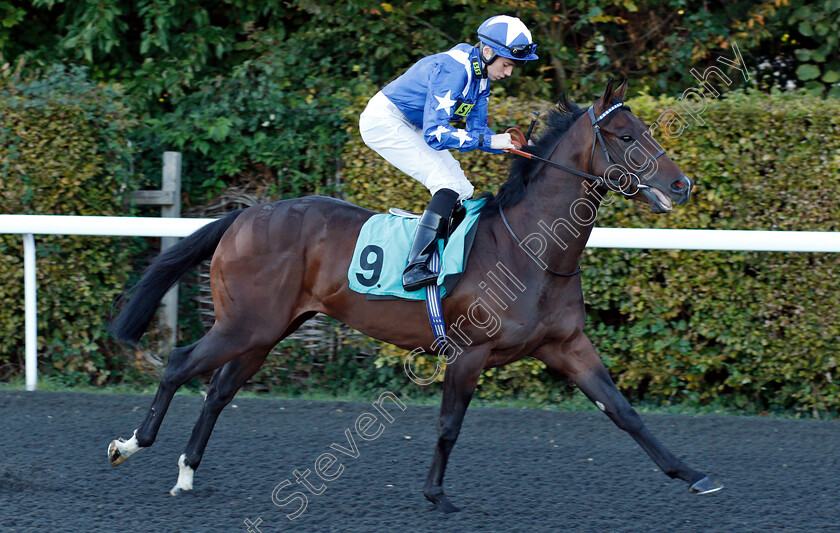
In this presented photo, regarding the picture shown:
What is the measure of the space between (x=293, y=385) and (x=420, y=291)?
241 cm

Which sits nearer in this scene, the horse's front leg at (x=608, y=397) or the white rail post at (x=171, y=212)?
the horse's front leg at (x=608, y=397)

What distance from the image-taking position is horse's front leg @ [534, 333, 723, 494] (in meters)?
3.44

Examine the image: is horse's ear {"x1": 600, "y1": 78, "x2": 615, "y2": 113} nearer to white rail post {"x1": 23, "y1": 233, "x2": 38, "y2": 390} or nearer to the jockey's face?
the jockey's face

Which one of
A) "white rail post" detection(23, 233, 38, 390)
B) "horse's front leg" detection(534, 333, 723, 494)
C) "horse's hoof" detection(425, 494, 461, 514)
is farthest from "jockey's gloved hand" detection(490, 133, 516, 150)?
"white rail post" detection(23, 233, 38, 390)

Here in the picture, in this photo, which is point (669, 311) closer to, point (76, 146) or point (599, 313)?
point (599, 313)

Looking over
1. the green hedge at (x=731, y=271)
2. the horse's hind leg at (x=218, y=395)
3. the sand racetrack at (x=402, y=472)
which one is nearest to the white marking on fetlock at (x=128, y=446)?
the sand racetrack at (x=402, y=472)

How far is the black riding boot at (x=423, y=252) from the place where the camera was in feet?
12.1

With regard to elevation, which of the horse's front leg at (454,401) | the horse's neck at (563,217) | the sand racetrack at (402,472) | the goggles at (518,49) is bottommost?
the sand racetrack at (402,472)

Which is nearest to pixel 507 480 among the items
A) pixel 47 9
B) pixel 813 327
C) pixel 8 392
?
pixel 813 327

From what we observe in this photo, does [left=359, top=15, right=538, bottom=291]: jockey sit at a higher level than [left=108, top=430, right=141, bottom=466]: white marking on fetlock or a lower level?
higher

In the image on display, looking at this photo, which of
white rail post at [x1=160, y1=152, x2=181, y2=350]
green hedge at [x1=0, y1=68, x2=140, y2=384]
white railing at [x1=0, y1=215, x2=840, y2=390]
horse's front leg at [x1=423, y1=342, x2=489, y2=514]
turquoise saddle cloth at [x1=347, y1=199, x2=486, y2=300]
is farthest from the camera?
white rail post at [x1=160, y1=152, x2=181, y2=350]

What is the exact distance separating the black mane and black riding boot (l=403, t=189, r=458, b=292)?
0.85ft

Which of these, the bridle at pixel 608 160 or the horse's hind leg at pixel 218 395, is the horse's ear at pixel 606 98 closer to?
the bridle at pixel 608 160

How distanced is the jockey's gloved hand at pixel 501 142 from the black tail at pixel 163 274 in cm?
135
